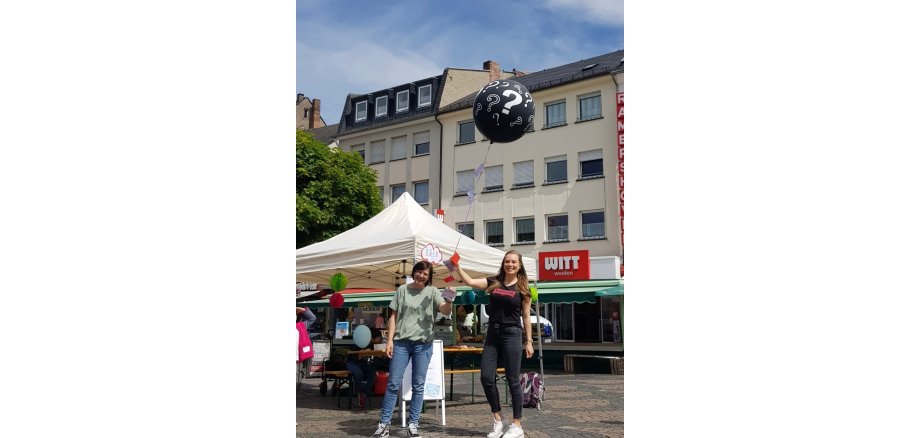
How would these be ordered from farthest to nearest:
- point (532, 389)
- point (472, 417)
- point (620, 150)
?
1. point (620, 150)
2. point (532, 389)
3. point (472, 417)

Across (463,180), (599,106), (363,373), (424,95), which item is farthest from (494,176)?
(363,373)

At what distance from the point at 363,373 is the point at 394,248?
188 centimetres

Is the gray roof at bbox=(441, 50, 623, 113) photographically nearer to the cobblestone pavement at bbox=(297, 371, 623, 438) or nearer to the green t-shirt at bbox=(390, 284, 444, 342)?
the cobblestone pavement at bbox=(297, 371, 623, 438)

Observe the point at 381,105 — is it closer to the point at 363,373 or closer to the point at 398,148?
the point at 398,148

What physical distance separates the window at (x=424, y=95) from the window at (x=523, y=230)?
9107mm

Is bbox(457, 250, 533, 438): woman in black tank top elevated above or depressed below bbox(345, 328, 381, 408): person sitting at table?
above

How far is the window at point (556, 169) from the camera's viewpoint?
97.2ft

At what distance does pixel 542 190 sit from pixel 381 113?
40.5 feet

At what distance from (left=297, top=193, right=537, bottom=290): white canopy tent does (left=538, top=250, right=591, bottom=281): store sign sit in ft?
45.4

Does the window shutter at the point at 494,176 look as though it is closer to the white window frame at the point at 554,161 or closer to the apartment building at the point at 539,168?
the apartment building at the point at 539,168

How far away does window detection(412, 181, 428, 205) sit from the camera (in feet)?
113

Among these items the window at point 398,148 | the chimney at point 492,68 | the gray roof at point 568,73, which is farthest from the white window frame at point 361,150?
the chimney at point 492,68

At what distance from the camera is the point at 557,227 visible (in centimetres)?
2966

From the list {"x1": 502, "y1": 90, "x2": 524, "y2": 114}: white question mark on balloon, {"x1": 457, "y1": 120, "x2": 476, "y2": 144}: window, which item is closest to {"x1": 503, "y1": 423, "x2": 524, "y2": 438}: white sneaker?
{"x1": 502, "y1": 90, "x2": 524, "y2": 114}: white question mark on balloon
